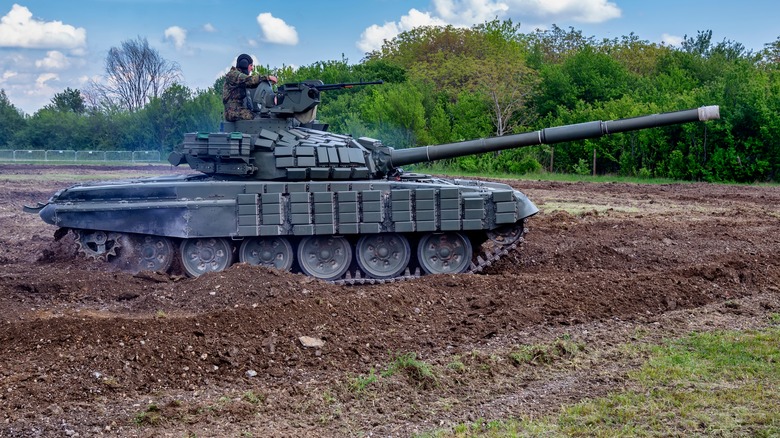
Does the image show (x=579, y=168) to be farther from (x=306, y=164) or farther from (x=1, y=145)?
(x=1, y=145)

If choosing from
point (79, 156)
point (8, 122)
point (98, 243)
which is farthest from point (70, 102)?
point (98, 243)

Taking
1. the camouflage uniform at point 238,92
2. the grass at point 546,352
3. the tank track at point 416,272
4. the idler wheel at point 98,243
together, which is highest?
the camouflage uniform at point 238,92

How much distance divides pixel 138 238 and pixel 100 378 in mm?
6417

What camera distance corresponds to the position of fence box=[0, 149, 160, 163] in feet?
182

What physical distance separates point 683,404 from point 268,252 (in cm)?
821

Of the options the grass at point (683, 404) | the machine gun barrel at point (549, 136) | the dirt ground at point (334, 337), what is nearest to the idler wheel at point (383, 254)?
the dirt ground at point (334, 337)

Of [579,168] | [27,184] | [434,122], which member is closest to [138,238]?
[27,184]

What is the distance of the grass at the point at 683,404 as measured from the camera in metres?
7.28

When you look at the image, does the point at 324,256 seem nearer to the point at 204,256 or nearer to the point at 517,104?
the point at 204,256

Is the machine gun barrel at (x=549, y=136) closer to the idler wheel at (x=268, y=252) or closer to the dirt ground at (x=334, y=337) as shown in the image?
the dirt ground at (x=334, y=337)

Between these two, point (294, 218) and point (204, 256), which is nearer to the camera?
point (294, 218)

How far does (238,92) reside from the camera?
1484cm

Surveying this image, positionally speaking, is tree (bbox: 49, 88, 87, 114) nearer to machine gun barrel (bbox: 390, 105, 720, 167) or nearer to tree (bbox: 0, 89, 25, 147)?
tree (bbox: 0, 89, 25, 147)

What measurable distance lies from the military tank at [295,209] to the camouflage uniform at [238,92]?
139mm
